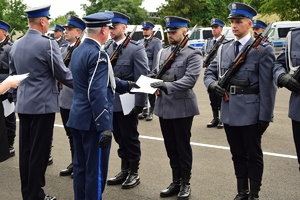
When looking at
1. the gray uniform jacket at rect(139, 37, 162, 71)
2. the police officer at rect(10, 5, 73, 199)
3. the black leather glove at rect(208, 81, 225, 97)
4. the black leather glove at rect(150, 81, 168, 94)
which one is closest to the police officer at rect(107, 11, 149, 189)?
the black leather glove at rect(150, 81, 168, 94)

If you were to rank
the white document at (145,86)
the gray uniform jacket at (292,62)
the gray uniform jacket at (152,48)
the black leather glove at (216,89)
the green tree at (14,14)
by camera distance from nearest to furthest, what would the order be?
the gray uniform jacket at (292,62)
the black leather glove at (216,89)
the white document at (145,86)
the gray uniform jacket at (152,48)
the green tree at (14,14)

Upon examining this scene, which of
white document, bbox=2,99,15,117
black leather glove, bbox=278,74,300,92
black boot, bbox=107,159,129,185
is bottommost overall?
black boot, bbox=107,159,129,185

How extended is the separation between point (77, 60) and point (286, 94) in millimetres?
10500

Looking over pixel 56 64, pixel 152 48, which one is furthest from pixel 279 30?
pixel 56 64

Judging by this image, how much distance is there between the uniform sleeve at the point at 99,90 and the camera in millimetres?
4133

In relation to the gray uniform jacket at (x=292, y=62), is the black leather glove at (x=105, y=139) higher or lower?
lower

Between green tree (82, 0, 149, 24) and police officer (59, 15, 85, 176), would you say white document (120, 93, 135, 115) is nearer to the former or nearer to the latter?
police officer (59, 15, 85, 176)

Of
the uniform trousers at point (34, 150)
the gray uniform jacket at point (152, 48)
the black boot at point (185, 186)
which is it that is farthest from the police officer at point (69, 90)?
the gray uniform jacket at point (152, 48)

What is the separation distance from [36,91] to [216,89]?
1931 millimetres

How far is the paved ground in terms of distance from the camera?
215 inches

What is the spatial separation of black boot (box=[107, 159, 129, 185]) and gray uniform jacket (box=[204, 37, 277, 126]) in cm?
168

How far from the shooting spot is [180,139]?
5211mm

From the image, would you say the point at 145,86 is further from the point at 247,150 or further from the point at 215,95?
the point at 215,95

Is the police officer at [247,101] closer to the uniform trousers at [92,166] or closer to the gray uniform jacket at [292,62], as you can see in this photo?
the gray uniform jacket at [292,62]
